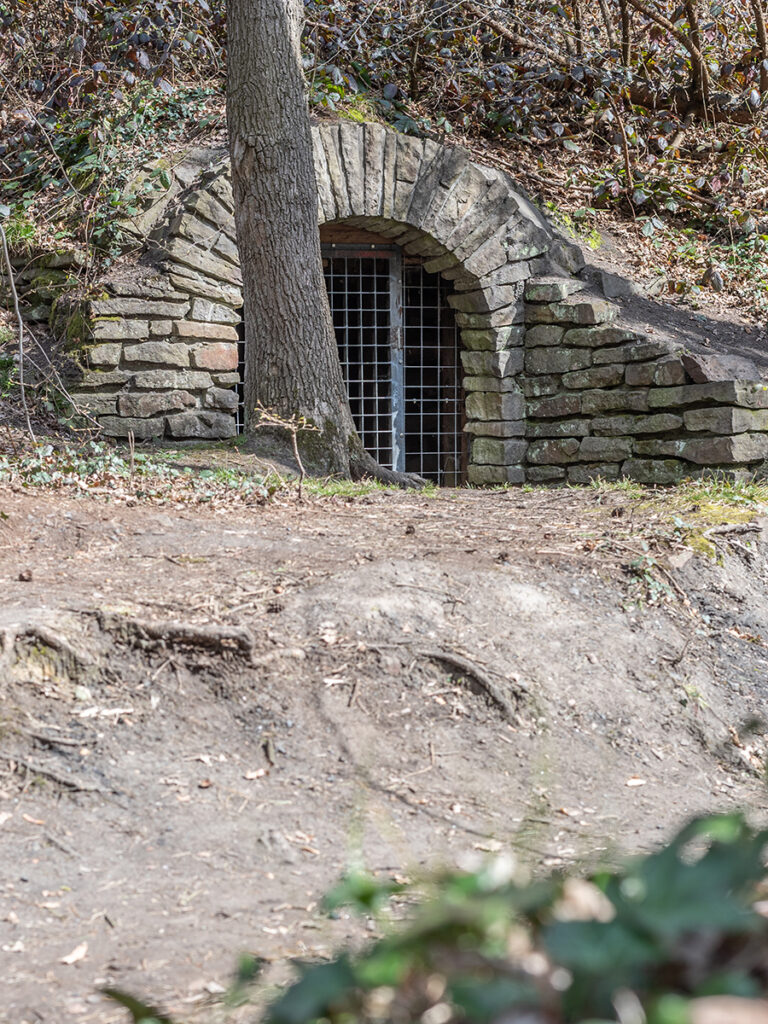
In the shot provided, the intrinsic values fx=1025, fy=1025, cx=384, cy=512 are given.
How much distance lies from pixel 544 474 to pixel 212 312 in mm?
2927

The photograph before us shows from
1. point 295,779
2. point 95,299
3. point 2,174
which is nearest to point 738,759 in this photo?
point 295,779

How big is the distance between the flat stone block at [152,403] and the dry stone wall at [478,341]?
0.01 meters

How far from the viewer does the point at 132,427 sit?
7227 mm

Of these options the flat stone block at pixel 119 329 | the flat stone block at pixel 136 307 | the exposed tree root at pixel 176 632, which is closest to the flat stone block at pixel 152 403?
the flat stone block at pixel 119 329

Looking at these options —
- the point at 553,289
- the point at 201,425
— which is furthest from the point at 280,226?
the point at 553,289

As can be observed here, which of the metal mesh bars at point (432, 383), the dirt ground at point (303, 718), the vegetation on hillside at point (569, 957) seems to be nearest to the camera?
the vegetation on hillside at point (569, 957)

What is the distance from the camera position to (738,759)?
128 inches

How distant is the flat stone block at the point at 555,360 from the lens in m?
7.97

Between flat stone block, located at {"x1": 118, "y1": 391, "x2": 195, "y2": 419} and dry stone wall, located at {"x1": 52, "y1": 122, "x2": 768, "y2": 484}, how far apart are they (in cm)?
1

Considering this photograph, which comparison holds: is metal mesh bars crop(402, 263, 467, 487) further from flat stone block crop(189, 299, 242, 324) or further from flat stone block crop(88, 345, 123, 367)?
flat stone block crop(88, 345, 123, 367)

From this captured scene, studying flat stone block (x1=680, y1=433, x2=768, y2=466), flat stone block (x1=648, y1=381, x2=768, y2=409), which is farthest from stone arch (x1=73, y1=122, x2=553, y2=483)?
flat stone block (x1=680, y1=433, x2=768, y2=466)

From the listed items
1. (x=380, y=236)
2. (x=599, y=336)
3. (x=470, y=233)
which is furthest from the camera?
(x=380, y=236)

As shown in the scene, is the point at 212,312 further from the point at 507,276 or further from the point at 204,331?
the point at 507,276

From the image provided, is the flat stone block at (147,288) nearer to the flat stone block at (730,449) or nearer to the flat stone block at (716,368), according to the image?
the flat stone block at (716,368)
